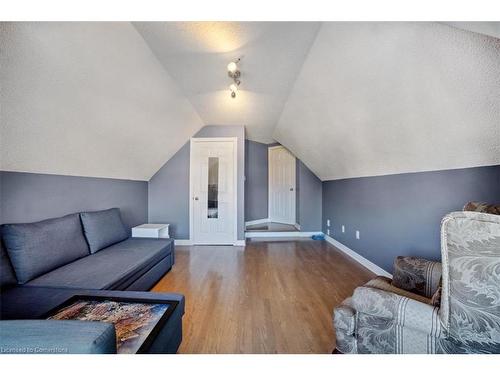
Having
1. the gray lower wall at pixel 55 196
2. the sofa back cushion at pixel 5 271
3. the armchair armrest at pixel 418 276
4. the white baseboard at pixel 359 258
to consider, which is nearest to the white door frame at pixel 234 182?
the gray lower wall at pixel 55 196

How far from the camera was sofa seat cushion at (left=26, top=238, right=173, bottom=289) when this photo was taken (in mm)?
1457

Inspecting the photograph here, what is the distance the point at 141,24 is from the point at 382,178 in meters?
2.88

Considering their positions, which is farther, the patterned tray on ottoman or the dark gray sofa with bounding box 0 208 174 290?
the dark gray sofa with bounding box 0 208 174 290

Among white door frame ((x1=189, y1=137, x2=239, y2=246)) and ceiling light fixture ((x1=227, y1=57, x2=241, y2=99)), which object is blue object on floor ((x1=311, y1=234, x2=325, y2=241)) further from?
ceiling light fixture ((x1=227, y1=57, x2=241, y2=99))

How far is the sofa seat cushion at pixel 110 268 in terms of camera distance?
4.78 feet

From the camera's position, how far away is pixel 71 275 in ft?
5.08

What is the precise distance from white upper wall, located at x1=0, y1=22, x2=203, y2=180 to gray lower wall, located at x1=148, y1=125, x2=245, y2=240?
112cm

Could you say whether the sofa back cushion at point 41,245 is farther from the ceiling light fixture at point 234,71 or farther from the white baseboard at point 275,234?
the white baseboard at point 275,234

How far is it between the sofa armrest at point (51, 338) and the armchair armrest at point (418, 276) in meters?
1.71

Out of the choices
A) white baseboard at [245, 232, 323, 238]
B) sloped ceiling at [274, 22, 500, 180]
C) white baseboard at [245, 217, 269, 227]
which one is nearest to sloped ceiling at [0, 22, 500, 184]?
sloped ceiling at [274, 22, 500, 180]

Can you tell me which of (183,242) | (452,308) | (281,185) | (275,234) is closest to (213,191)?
(183,242)

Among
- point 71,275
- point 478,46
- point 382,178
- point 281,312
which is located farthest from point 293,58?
point 71,275

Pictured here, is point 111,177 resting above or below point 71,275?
above
